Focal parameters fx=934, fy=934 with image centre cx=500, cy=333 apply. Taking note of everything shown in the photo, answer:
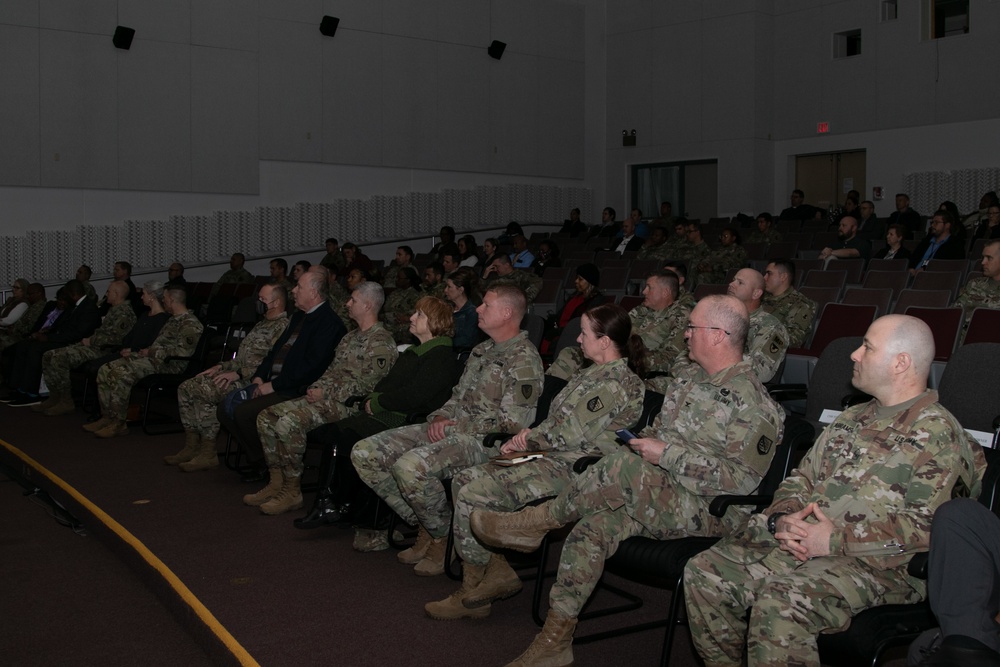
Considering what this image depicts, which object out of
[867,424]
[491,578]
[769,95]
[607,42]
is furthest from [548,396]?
[607,42]

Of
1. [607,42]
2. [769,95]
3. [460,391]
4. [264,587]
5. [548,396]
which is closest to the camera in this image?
[264,587]

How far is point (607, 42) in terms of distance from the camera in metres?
17.1

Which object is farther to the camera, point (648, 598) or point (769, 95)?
point (769, 95)

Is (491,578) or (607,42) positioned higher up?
(607,42)

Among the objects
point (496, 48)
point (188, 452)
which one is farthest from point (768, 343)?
point (496, 48)

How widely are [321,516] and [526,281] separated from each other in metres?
5.42

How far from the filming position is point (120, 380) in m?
6.85

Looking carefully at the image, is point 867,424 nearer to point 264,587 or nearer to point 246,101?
point 264,587

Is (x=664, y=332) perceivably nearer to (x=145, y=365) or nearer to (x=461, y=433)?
(x=461, y=433)

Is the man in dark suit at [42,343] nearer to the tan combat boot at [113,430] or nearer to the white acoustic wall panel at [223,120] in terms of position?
the tan combat boot at [113,430]

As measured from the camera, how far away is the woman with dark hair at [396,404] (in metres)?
4.37

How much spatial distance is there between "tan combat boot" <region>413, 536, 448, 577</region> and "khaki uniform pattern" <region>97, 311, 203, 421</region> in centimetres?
369

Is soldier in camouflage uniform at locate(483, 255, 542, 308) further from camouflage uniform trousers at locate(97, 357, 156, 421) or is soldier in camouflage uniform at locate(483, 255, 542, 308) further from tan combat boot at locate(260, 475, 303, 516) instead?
tan combat boot at locate(260, 475, 303, 516)

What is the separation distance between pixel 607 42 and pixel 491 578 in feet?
49.9
